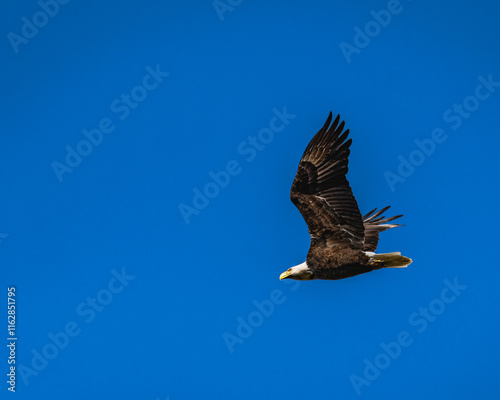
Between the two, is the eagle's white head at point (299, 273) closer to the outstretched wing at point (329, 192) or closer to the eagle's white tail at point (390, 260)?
the outstretched wing at point (329, 192)

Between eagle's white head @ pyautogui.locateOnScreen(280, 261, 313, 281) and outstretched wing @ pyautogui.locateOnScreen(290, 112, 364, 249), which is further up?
outstretched wing @ pyautogui.locateOnScreen(290, 112, 364, 249)

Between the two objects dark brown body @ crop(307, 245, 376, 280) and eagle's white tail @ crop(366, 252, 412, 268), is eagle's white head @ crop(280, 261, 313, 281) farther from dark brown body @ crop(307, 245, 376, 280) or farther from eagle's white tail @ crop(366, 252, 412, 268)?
eagle's white tail @ crop(366, 252, 412, 268)

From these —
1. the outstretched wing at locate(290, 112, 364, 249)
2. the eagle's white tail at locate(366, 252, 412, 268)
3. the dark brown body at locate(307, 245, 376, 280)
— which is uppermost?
the outstretched wing at locate(290, 112, 364, 249)

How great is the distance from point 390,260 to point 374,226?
2475 mm

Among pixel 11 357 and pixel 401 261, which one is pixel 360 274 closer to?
pixel 401 261

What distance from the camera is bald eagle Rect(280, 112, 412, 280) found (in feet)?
61.3

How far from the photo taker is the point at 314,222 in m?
19.0

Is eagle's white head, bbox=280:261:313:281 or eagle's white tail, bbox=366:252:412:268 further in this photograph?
eagle's white head, bbox=280:261:313:281

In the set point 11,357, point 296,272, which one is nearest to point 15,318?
point 11,357

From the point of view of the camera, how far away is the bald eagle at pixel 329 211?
18.7 meters

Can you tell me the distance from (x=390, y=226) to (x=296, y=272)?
122 inches

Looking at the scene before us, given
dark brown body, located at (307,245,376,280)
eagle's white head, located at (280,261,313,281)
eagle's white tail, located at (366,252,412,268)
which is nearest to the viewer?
eagle's white tail, located at (366,252,412,268)

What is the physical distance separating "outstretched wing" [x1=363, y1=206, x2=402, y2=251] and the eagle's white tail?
1534 mm

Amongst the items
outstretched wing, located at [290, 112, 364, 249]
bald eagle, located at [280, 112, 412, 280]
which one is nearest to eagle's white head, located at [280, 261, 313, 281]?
bald eagle, located at [280, 112, 412, 280]
